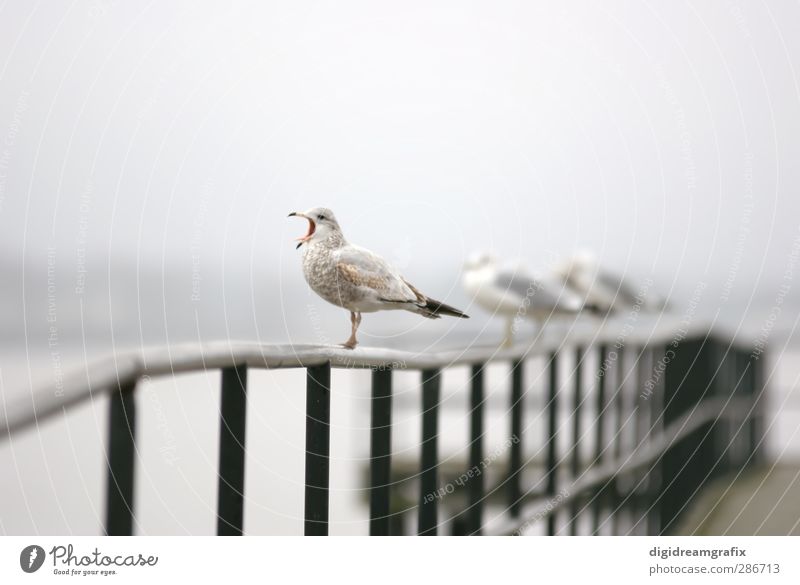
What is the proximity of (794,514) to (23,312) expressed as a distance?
0.97 metres

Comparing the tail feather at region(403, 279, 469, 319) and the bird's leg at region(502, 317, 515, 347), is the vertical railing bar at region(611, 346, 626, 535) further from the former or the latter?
the tail feather at region(403, 279, 469, 319)

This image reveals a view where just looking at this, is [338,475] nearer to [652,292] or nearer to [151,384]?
[151,384]

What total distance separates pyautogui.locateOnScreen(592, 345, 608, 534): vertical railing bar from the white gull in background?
17cm

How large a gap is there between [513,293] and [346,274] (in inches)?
9.8

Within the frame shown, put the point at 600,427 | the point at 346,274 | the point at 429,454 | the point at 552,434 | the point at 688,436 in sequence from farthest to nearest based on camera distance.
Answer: the point at 688,436 → the point at 600,427 → the point at 552,434 → the point at 429,454 → the point at 346,274

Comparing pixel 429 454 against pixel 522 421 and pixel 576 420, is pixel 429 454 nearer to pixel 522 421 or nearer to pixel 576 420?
pixel 522 421

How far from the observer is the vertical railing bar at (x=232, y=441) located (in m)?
0.71

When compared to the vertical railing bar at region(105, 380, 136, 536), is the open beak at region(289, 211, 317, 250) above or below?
above

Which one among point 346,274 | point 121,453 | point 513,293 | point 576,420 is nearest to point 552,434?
point 576,420

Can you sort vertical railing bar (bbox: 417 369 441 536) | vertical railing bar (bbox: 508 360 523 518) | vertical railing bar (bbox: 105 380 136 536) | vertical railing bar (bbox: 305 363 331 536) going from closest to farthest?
1. vertical railing bar (bbox: 105 380 136 536)
2. vertical railing bar (bbox: 305 363 331 536)
3. vertical railing bar (bbox: 417 369 441 536)
4. vertical railing bar (bbox: 508 360 523 518)

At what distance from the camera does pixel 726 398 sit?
1.88m

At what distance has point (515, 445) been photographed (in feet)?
3.73

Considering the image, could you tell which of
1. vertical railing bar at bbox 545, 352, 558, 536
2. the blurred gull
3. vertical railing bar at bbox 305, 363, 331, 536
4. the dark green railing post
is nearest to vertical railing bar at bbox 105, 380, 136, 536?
vertical railing bar at bbox 305, 363, 331, 536

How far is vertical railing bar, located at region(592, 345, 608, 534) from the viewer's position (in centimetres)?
129
